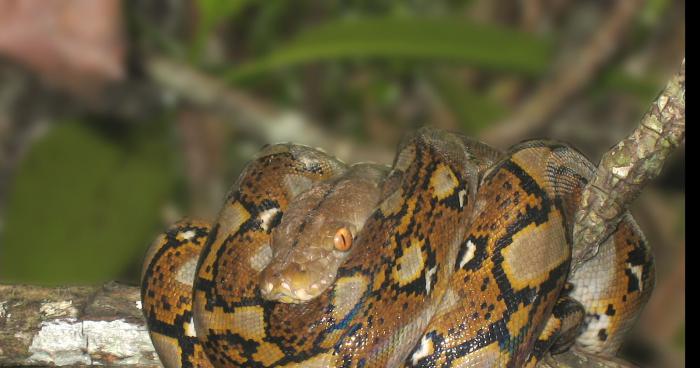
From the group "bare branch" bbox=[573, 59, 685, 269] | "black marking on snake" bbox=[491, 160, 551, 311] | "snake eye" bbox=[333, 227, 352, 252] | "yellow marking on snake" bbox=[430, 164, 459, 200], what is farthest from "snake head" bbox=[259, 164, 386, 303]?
"bare branch" bbox=[573, 59, 685, 269]

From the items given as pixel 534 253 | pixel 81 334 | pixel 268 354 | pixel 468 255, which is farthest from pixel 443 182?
pixel 81 334

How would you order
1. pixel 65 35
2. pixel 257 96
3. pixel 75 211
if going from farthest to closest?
pixel 257 96 < pixel 75 211 < pixel 65 35

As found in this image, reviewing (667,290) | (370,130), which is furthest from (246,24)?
(667,290)

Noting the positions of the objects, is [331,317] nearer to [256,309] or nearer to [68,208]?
[256,309]

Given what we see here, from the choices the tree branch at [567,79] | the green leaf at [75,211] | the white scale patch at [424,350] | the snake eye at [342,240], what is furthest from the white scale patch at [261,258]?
the tree branch at [567,79]

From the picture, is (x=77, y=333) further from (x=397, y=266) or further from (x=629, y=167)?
(x=629, y=167)

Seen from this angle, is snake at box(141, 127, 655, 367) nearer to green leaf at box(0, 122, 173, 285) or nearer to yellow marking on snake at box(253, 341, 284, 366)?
yellow marking on snake at box(253, 341, 284, 366)
